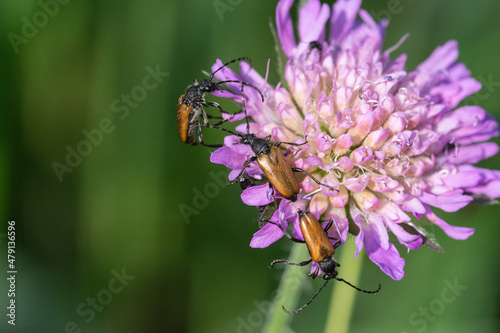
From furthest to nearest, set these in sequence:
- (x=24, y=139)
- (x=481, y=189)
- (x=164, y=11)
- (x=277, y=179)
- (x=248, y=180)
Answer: (x=164, y=11) < (x=24, y=139) < (x=481, y=189) < (x=248, y=180) < (x=277, y=179)

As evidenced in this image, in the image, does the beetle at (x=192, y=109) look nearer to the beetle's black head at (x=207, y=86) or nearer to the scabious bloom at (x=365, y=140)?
the beetle's black head at (x=207, y=86)

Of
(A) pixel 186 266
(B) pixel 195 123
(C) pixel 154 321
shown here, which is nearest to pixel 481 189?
(B) pixel 195 123

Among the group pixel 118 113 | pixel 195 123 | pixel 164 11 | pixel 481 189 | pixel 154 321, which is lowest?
pixel 154 321

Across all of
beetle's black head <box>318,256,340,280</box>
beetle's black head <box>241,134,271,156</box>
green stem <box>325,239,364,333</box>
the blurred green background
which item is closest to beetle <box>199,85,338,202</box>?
beetle's black head <box>241,134,271,156</box>

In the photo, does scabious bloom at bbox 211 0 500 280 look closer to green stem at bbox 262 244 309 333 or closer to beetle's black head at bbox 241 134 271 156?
beetle's black head at bbox 241 134 271 156

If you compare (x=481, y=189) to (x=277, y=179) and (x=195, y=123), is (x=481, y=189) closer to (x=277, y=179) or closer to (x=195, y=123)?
(x=277, y=179)

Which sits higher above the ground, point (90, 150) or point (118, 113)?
point (118, 113)
